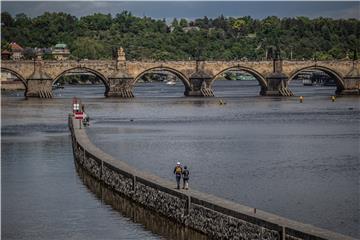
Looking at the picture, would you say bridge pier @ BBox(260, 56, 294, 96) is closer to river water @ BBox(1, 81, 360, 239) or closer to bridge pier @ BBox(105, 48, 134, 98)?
bridge pier @ BBox(105, 48, 134, 98)

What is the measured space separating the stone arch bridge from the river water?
114 ft

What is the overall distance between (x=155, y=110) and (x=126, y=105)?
38.3 feet

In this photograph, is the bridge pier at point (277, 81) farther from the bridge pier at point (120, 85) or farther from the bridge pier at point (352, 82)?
the bridge pier at point (120, 85)

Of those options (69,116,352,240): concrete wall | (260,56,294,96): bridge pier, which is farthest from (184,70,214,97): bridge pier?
(69,116,352,240): concrete wall

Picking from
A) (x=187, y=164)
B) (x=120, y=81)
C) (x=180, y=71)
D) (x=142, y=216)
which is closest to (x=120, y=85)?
(x=120, y=81)

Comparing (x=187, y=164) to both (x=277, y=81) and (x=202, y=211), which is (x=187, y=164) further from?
(x=277, y=81)

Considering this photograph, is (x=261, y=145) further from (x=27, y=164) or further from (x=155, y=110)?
(x=155, y=110)

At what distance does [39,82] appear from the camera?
141875mm

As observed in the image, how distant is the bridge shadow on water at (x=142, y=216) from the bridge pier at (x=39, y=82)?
97.0 meters

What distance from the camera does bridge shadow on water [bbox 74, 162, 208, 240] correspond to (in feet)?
107

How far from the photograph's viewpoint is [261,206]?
1543 inches

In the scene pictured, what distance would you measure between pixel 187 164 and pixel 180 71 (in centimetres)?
9402

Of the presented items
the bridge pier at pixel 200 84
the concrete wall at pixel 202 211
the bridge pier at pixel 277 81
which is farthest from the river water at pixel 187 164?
the bridge pier at pixel 277 81

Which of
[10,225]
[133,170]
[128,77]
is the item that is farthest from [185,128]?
[128,77]
